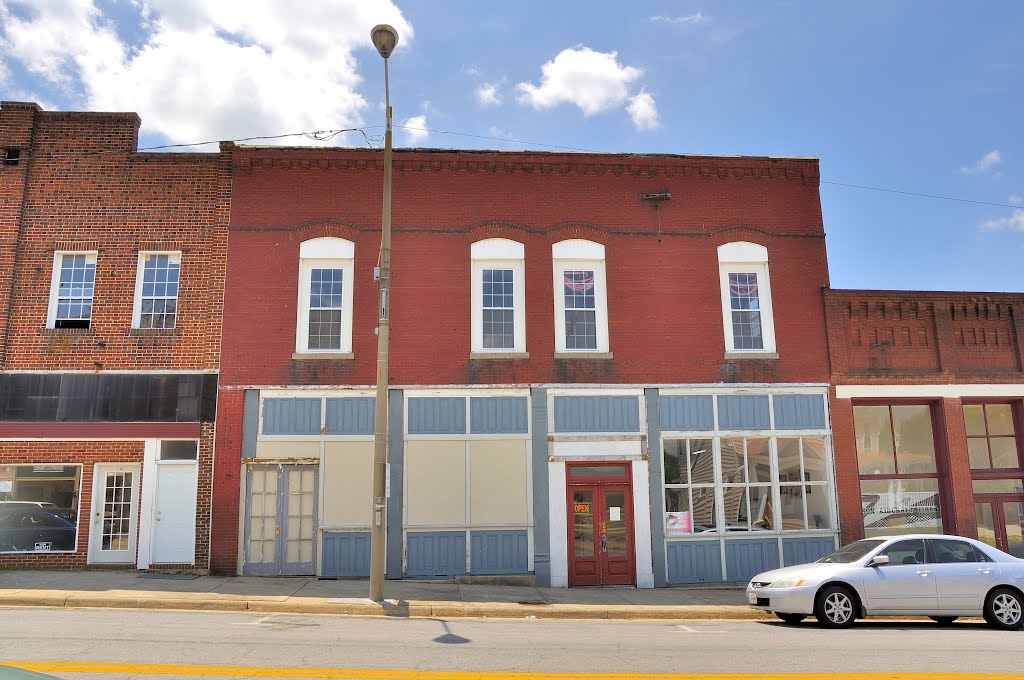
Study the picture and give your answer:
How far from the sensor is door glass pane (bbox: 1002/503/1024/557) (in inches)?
660

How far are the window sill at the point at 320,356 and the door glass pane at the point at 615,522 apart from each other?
5.91m

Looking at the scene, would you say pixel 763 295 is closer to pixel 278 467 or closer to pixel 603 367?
pixel 603 367

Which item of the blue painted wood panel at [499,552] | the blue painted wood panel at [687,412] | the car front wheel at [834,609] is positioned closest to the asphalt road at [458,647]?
the car front wheel at [834,609]

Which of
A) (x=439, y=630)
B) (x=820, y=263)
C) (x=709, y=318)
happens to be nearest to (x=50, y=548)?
(x=439, y=630)

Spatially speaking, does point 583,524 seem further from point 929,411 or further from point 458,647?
point 929,411

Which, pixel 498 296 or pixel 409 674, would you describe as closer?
pixel 409 674

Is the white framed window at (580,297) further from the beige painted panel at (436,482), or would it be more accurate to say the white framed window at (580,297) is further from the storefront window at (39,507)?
the storefront window at (39,507)

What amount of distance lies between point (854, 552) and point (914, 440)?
620 centimetres

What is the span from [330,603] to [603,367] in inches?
279

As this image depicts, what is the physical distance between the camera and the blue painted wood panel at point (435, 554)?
602 inches

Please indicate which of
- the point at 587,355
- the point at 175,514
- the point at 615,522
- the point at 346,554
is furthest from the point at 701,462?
the point at 175,514

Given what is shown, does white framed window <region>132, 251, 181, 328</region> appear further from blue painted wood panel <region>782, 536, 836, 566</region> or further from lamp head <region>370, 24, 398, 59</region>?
blue painted wood panel <region>782, 536, 836, 566</region>

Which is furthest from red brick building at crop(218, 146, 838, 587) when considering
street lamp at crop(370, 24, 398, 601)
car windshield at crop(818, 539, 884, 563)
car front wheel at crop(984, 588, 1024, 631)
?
car front wheel at crop(984, 588, 1024, 631)

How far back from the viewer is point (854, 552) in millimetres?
12039
